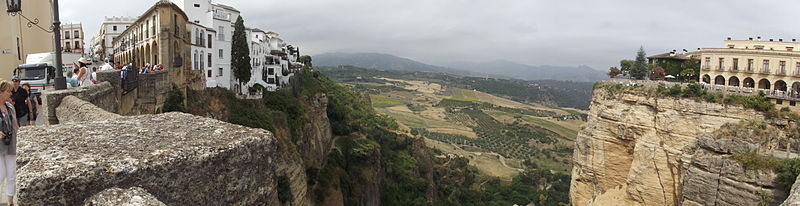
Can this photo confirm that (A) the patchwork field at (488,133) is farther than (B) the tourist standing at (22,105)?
Yes

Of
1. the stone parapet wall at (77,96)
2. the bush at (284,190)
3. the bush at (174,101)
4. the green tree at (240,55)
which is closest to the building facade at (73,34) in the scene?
the green tree at (240,55)

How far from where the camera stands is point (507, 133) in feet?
351

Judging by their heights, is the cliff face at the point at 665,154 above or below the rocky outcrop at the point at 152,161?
below

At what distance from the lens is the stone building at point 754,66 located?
22141 mm

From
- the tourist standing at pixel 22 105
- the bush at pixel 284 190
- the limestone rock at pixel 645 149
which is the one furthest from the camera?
the bush at pixel 284 190

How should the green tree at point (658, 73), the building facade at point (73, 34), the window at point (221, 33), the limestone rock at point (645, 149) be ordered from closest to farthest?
1. the limestone rock at point (645, 149)
2. the green tree at point (658, 73)
3. the window at point (221, 33)
4. the building facade at point (73, 34)

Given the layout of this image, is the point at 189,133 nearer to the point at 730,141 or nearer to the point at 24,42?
the point at 730,141

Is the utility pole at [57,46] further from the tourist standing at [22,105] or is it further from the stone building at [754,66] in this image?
the stone building at [754,66]

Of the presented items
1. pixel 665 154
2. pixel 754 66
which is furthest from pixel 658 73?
pixel 665 154

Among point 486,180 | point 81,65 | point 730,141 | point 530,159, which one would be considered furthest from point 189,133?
point 530,159

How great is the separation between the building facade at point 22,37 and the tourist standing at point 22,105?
60.2 ft

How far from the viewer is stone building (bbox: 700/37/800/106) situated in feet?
72.6

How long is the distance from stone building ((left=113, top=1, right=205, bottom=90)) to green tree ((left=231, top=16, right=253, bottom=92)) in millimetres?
5860

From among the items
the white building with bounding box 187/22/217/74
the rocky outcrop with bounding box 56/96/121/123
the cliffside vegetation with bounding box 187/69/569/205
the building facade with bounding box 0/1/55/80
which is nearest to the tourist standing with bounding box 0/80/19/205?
the rocky outcrop with bounding box 56/96/121/123
